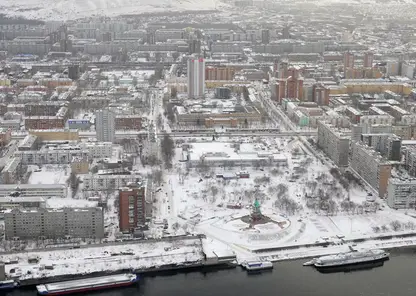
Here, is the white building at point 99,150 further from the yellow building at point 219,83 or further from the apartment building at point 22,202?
the yellow building at point 219,83

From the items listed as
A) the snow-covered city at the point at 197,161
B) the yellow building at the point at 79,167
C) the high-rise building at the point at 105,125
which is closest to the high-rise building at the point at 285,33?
the snow-covered city at the point at 197,161

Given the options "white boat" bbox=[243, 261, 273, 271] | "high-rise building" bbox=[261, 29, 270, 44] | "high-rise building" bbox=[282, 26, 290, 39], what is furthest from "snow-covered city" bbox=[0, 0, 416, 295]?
"high-rise building" bbox=[282, 26, 290, 39]

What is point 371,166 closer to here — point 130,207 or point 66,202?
point 130,207

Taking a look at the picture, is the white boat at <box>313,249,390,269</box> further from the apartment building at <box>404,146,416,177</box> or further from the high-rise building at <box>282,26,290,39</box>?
the high-rise building at <box>282,26,290,39</box>

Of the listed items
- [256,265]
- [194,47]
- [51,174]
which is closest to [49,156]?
[51,174]

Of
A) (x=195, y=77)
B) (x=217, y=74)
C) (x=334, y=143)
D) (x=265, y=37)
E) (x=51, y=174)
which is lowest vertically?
(x=51, y=174)
